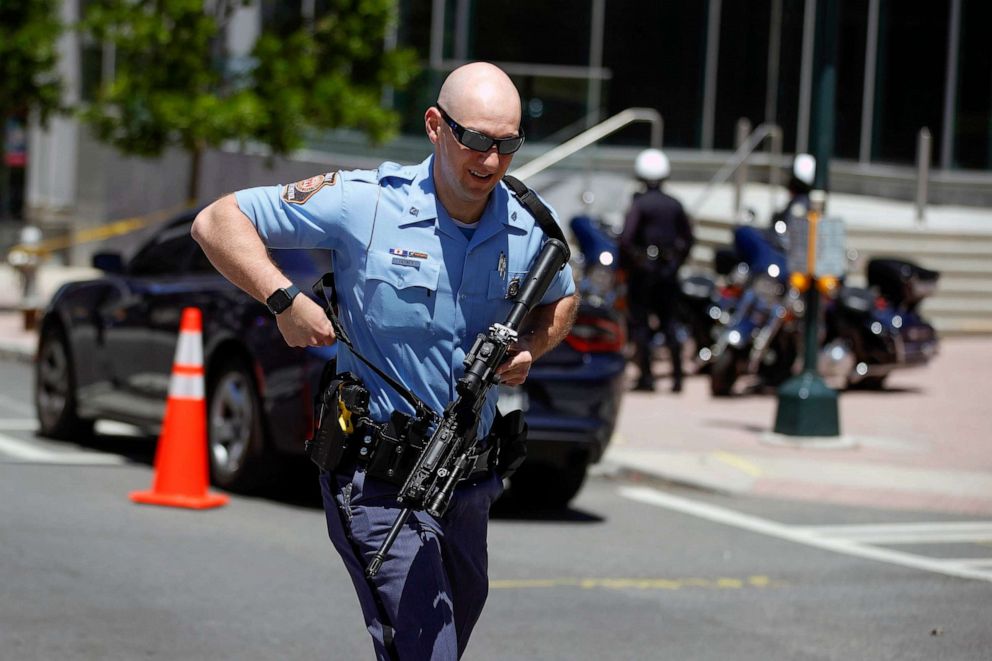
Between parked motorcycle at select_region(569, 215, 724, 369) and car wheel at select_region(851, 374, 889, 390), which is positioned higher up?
parked motorcycle at select_region(569, 215, 724, 369)

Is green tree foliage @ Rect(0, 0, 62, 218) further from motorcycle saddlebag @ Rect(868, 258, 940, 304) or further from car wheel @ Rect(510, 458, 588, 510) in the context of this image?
car wheel @ Rect(510, 458, 588, 510)

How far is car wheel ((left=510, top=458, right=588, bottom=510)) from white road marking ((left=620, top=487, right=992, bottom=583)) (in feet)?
2.30

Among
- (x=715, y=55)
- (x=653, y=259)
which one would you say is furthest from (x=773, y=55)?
(x=653, y=259)

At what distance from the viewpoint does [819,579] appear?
8367 millimetres

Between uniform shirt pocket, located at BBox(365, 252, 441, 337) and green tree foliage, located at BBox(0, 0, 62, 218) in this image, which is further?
green tree foliage, located at BBox(0, 0, 62, 218)

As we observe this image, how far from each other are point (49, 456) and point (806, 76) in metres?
17.1

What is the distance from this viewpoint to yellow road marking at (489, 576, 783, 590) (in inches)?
310

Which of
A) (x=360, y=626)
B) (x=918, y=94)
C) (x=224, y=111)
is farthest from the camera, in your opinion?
(x=918, y=94)

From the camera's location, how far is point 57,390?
11562 millimetres

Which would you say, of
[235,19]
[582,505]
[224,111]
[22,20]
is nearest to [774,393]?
[582,505]

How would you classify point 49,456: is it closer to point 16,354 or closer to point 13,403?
point 13,403

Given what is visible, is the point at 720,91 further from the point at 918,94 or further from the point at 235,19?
the point at 235,19

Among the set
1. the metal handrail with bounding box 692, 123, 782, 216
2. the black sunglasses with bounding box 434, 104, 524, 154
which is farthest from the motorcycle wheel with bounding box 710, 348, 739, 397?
the black sunglasses with bounding box 434, 104, 524, 154

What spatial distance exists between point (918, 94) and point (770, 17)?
309 centimetres
